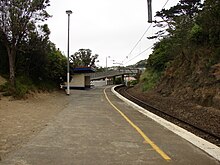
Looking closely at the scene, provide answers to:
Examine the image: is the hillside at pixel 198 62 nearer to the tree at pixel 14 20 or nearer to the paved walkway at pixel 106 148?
the paved walkway at pixel 106 148

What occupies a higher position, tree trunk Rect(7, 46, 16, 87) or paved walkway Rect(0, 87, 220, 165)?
tree trunk Rect(7, 46, 16, 87)

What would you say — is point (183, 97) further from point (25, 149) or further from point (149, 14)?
point (25, 149)

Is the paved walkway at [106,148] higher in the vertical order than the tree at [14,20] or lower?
lower

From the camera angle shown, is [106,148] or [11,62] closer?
[106,148]

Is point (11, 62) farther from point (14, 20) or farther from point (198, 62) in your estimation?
point (198, 62)

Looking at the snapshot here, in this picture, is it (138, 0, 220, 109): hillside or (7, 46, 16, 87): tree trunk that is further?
(7, 46, 16, 87): tree trunk

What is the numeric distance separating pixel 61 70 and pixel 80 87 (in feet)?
56.8

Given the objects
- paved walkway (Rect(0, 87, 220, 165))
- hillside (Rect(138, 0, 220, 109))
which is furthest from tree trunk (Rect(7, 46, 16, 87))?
paved walkway (Rect(0, 87, 220, 165))

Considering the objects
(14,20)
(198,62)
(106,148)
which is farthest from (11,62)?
(106,148)

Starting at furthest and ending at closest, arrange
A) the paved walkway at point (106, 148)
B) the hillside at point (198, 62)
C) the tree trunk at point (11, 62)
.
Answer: the tree trunk at point (11, 62) → the hillside at point (198, 62) → the paved walkway at point (106, 148)

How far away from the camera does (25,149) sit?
258 inches

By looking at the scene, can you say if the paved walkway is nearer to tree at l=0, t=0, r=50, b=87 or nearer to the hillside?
the hillside

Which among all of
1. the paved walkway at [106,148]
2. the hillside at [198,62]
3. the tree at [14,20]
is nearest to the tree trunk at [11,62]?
the tree at [14,20]

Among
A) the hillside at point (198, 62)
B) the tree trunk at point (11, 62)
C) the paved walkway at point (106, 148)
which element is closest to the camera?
the paved walkway at point (106, 148)
